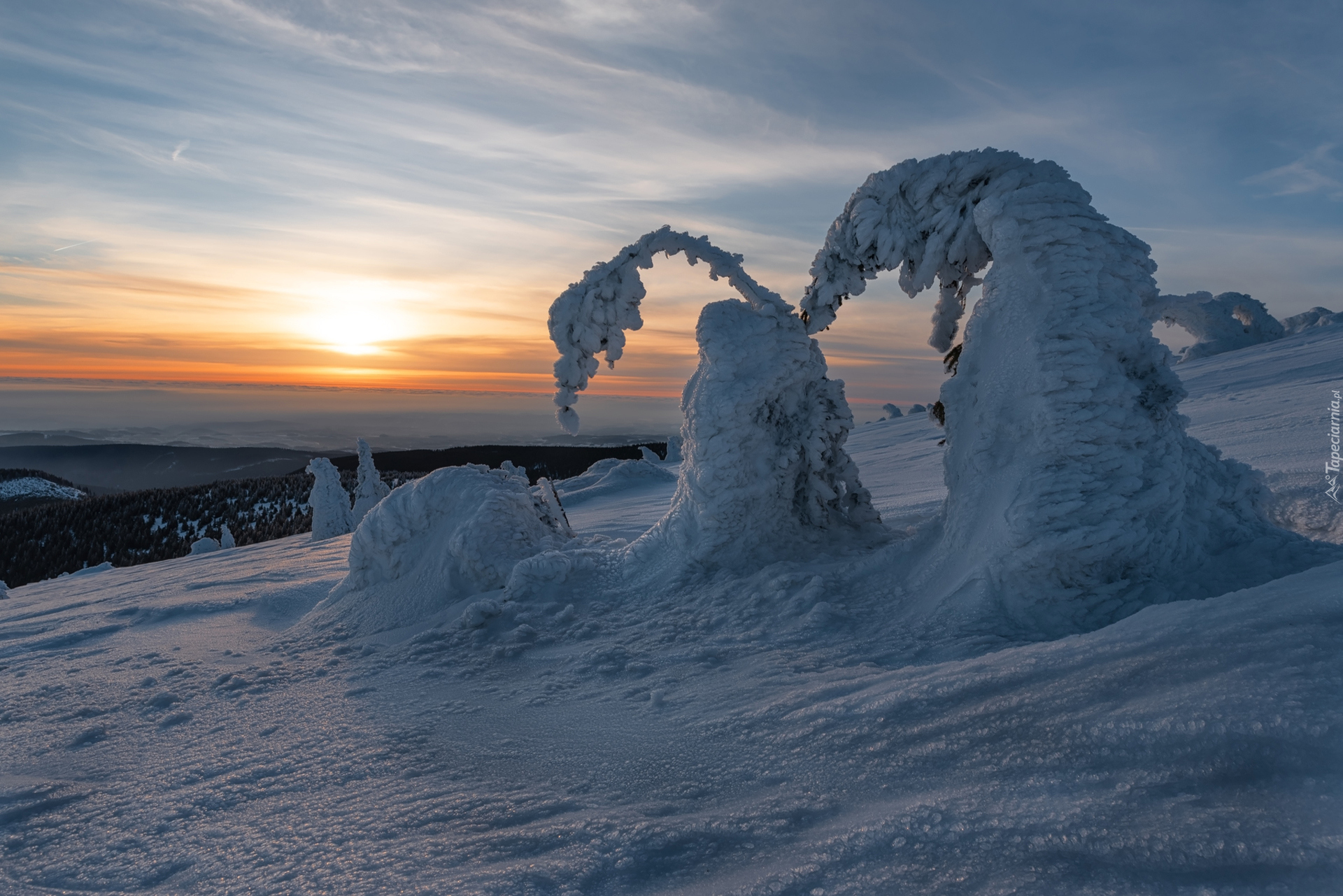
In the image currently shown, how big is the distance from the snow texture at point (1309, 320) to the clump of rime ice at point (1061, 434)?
24899 millimetres

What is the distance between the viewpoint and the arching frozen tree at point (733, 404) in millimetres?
6262

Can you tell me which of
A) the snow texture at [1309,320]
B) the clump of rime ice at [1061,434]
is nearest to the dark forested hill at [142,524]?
the clump of rime ice at [1061,434]

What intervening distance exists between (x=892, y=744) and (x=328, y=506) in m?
22.5

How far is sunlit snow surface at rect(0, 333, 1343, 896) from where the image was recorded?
7.11ft

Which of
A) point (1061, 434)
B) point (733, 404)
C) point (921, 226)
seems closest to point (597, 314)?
point (733, 404)

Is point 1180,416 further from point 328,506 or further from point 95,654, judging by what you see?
point 328,506

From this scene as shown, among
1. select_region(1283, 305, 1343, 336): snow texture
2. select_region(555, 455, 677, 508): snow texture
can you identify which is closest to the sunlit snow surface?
select_region(555, 455, 677, 508): snow texture

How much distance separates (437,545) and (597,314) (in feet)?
9.85

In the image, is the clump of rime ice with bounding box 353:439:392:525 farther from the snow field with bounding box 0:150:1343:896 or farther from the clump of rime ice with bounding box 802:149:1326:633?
the clump of rime ice with bounding box 802:149:1326:633

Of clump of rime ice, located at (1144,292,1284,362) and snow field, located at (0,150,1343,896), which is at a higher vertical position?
clump of rime ice, located at (1144,292,1284,362)

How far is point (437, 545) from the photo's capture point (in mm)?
7254

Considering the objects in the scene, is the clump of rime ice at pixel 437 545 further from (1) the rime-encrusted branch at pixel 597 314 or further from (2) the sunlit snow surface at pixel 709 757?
(1) the rime-encrusted branch at pixel 597 314

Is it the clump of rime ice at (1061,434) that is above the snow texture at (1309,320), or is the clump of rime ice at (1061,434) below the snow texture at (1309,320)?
below

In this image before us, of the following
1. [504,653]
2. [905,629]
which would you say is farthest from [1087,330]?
[504,653]
